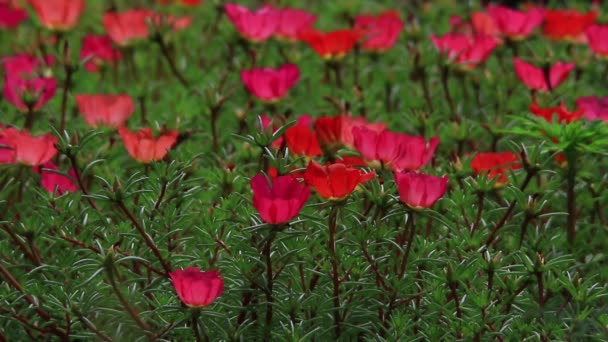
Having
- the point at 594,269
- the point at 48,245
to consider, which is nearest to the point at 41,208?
the point at 48,245

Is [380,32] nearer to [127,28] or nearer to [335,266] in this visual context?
[127,28]

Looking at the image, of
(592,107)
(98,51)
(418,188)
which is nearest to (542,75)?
(592,107)

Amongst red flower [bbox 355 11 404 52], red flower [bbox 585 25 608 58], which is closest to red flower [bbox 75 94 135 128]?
red flower [bbox 355 11 404 52]

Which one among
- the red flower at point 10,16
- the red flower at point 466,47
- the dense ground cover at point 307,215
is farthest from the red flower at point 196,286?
the red flower at point 10,16

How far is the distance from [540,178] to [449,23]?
4.59 ft

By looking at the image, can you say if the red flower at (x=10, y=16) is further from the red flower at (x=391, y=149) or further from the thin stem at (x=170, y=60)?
the red flower at (x=391, y=149)

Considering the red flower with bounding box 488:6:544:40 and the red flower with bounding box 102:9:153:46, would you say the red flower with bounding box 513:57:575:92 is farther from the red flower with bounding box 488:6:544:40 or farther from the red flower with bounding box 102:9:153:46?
the red flower with bounding box 102:9:153:46

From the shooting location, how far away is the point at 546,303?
1867 millimetres

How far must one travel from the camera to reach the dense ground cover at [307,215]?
171cm

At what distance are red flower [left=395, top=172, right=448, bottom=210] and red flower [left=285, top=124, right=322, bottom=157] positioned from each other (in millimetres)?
378

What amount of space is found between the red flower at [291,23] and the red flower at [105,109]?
1.93 feet

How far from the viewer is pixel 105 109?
2348 mm

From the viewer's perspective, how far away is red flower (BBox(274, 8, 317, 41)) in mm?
2760

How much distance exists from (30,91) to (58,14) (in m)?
0.61
